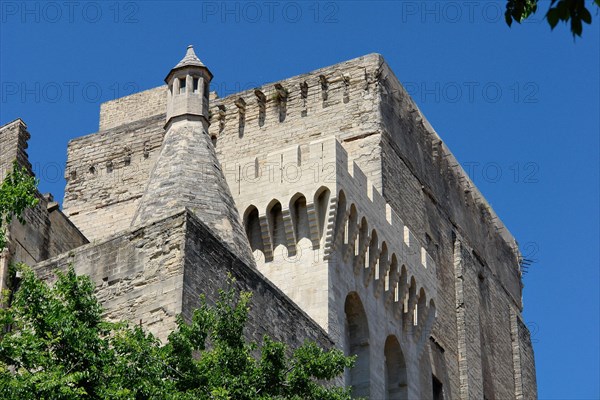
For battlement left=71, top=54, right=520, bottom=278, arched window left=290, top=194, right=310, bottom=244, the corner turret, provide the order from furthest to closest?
1. battlement left=71, top=54, right=520, bottom=278
2. arched window left=290, top=194, right=310, bottom=244
3. the corner turret

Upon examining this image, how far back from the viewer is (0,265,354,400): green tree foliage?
12.5 meters

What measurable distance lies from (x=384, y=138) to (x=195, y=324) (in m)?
13.9

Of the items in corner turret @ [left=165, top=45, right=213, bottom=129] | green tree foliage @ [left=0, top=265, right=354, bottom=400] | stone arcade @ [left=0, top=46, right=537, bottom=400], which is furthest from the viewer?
corner turret @ [left=165, top=45, right=213, bottom=129]

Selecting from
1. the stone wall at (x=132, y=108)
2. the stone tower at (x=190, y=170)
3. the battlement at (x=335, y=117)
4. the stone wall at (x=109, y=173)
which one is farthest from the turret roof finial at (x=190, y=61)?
the stone wall at (x=132, y=108)

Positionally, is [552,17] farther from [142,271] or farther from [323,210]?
[323,210]

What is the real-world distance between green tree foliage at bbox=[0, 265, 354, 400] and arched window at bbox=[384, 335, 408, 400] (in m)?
8.82

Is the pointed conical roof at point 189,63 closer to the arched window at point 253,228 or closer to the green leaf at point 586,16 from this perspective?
the arched window at point 253,228

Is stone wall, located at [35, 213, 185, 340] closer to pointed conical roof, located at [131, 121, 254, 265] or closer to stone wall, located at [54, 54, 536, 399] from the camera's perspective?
pointed conical roof, located at [131, 121, 254, 265]

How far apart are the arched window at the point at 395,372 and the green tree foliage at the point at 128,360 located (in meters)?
8.82

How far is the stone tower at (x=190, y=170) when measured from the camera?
19.0 m

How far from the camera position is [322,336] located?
18.7 meters

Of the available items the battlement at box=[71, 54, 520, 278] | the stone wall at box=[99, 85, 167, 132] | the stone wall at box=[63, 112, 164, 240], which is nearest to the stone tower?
the battlement at box=[71, 54, 520, 278]

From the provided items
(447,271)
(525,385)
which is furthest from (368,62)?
(525,385)

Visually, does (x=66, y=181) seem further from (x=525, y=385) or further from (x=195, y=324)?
(x=195, y=324)
